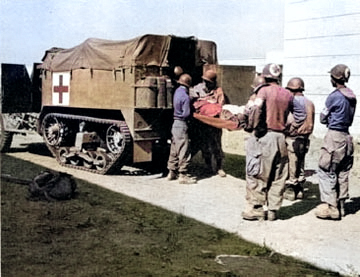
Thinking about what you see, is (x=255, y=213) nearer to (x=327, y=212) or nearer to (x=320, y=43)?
(x=327, y=212)

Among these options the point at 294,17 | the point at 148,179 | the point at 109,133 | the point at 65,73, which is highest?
the point at 294,17

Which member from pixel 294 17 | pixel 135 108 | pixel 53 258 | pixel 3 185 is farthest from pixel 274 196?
pixel 294 17

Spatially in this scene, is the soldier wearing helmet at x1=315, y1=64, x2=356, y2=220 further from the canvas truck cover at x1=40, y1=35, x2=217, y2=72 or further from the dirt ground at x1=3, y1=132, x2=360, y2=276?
the canvas truck cover at x1=40, y1=35, x2=217, y2=72

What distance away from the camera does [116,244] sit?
607 centimetres

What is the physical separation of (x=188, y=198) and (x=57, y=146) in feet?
13.1

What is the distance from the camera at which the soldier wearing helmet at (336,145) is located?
741 cm

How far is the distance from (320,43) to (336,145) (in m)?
6.36

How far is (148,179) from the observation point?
Answer: 10297 millimetres

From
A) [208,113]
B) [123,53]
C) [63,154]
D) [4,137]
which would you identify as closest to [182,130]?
[208,113]

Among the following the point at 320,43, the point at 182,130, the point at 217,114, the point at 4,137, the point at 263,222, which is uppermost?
the point at 320,43

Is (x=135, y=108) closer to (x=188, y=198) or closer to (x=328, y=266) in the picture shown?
(x=188, y=198)

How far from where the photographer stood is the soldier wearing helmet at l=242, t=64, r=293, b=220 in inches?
280

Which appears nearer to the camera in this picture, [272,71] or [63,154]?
[272,71]

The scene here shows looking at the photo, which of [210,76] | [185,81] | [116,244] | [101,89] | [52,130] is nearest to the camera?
[116,244]
